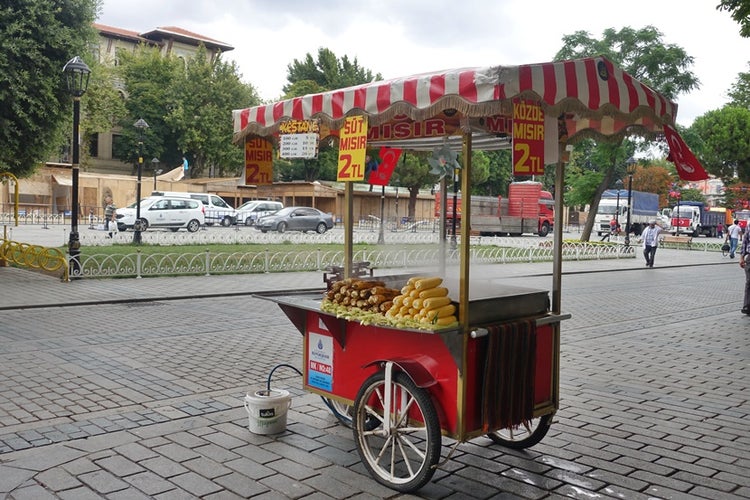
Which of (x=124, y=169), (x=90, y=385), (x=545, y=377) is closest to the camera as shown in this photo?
(x=545, y=377)

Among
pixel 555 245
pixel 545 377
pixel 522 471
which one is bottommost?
pixel 522 471

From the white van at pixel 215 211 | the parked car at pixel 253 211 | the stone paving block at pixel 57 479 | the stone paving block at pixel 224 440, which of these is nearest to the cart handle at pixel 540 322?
the stone paving block at pixel 224 440

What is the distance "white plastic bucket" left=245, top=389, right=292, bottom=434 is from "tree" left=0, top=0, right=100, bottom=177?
12.7 m

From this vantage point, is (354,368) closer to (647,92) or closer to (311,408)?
(311,408)

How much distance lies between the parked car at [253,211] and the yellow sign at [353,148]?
33726 mm

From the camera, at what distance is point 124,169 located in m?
62.4

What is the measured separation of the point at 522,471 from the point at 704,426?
2.13 meters

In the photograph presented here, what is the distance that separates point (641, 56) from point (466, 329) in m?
27.1

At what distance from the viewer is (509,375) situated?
439cm

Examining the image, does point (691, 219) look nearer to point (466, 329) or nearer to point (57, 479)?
point (466, 329)

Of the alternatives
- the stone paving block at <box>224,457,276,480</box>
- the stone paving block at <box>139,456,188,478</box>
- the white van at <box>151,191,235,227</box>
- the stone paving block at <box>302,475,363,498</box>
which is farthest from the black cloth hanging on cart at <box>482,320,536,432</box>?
the white van at <box>151,191,235,227</box>

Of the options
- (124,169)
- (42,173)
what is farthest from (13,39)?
(124,169)

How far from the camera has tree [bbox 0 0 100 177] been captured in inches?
579

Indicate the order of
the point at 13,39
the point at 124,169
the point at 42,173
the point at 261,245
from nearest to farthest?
the point at 13,39, the point at 261,245, the point at 42,173, the point at 124,169
